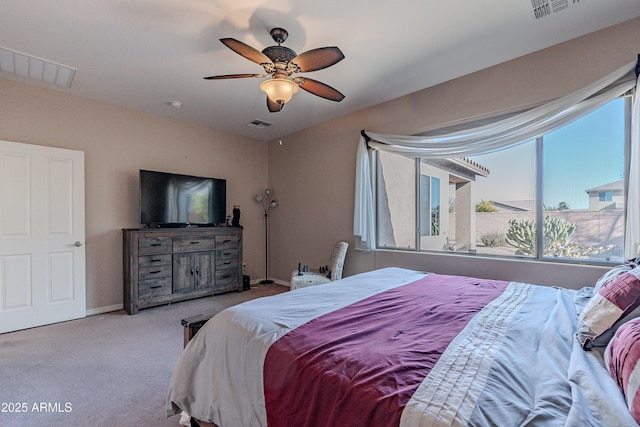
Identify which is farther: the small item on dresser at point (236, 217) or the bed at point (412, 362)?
the small item on dresser at point (236, 217)

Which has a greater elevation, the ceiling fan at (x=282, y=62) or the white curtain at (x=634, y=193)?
the ceiling fan at (x=282, y=62)

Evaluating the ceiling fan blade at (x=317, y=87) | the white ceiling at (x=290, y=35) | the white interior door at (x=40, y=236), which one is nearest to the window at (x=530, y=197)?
the white ceiling at (x=290, y=35)

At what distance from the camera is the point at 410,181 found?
12.7ft

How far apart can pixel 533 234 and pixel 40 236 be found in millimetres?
5182

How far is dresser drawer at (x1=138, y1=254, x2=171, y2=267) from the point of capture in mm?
3844

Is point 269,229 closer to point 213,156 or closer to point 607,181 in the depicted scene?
point 213,156

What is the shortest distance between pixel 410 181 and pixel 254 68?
2.25 m

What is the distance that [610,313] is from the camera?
1194 millimetres

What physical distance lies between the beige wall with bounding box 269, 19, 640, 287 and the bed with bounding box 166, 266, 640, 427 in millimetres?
1503

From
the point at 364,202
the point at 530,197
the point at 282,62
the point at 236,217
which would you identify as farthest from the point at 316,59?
the point at 236,217

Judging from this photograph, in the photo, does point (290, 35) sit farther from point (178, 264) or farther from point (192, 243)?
point (178, 264)

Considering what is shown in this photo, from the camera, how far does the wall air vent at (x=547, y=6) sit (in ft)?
6.98

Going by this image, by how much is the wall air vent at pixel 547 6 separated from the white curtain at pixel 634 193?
31.4 inches

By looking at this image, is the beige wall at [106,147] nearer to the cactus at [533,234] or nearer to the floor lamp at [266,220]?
the floor lamp at [266,220]
